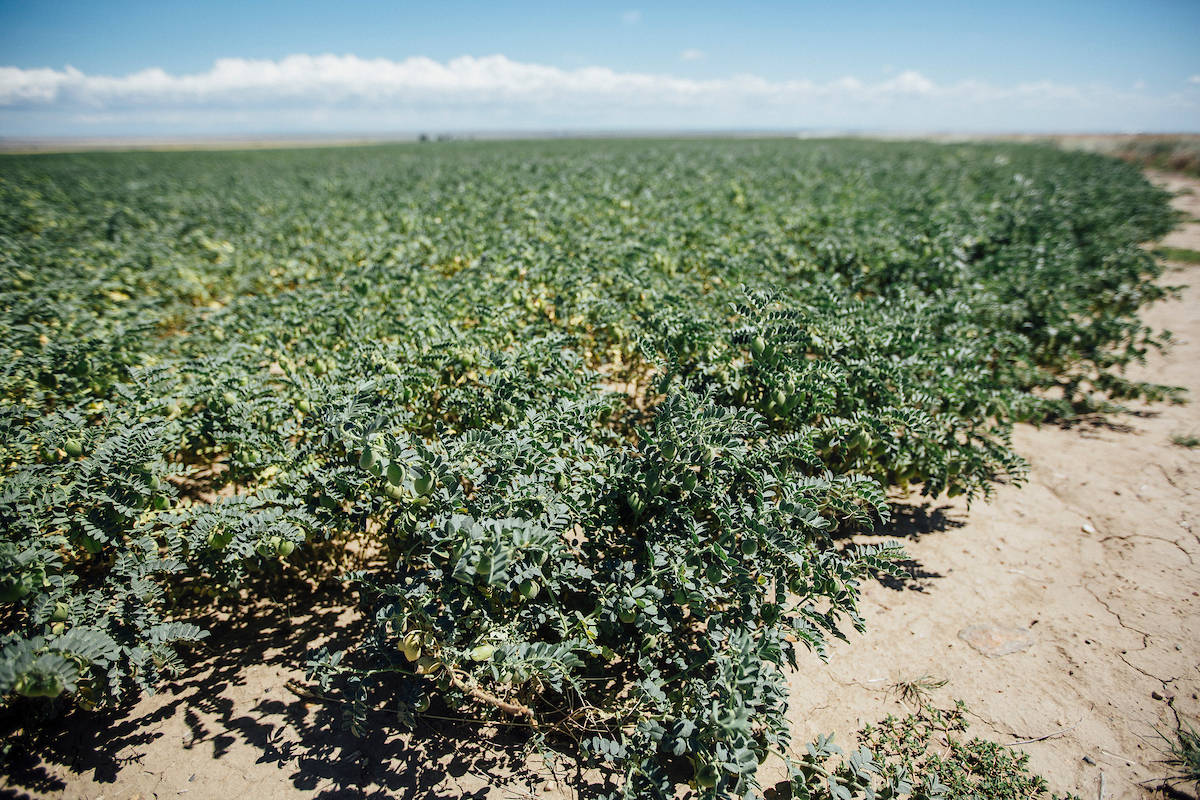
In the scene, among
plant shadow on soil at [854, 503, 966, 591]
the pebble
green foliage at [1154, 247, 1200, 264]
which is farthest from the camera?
green foliage at [1154, 247, 1200, 264]

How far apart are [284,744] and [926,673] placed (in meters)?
3.58

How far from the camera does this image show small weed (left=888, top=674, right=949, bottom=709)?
9.82 feet

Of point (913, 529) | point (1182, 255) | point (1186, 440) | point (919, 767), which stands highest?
point (1182, 255)

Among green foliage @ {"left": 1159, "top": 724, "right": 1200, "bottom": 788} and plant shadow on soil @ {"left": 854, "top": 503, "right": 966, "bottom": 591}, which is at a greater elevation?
plant shadow on soil @ {"left": 854, "top": 503, "right": 966, "bottom": 591}

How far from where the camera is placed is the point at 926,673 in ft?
10.3

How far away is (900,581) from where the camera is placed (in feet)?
12.5

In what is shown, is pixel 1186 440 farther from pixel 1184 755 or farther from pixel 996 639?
pixel 1184 755

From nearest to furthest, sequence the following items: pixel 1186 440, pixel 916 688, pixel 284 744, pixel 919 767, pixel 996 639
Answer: pixel 919 767 < pixel 284 744 < pixel 916 688 < pixel 996 639 < pixel 1186 440

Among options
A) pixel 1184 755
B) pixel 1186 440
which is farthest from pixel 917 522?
pixel 1186 440

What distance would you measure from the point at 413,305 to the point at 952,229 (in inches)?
318

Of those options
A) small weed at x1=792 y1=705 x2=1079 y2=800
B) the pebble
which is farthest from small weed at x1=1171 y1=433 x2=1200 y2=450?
small weed at x1=792 y1=705 x2=1079 y2=800

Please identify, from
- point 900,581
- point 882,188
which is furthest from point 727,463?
point 882,188

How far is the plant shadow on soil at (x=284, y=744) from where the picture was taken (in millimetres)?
2576

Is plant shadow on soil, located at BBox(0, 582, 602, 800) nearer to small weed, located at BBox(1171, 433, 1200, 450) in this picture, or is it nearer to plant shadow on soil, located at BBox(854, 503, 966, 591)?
plant shadow on soil, located at BBox(854, 503, 966, 591)
